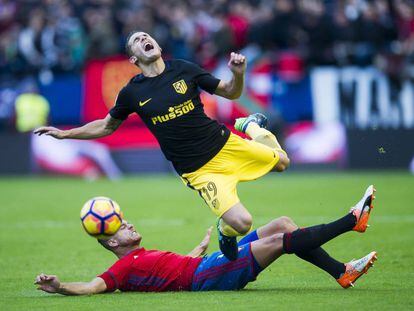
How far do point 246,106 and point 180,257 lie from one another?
1513 centimetres

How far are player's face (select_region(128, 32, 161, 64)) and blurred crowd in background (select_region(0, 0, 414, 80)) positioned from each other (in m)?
14.0

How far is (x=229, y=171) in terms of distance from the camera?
9.79 meters

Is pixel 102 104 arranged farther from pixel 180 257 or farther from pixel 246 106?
pixel 180 257

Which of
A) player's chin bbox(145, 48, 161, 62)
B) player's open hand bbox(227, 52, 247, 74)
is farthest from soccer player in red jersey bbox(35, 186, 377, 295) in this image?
player's chin bbox(145, 48, 161, 62)

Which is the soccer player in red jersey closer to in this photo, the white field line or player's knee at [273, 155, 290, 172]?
player's knee at [273, 155, 290, 172]

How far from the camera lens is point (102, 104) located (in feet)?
80.4

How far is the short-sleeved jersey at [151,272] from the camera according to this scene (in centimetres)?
892

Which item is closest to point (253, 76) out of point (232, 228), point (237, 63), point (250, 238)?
point (237, 63)

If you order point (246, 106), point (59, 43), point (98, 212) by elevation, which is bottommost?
point (98, 212)

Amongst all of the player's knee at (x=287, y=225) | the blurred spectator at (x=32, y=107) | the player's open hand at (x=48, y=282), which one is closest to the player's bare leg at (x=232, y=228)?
the player's knee at (x=287, y=225)

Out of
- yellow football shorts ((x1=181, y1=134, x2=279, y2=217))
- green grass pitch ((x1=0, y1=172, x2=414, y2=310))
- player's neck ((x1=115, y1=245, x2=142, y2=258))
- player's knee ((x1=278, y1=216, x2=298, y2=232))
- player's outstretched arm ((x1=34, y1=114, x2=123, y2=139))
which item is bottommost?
green grass pitch ((x1=0, y1=172, x2=414, y2=310))

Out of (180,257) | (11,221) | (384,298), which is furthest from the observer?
(11,221)

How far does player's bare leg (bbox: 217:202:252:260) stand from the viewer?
884 centimetres

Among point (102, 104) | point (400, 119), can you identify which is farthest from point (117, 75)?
point (400, 119)
